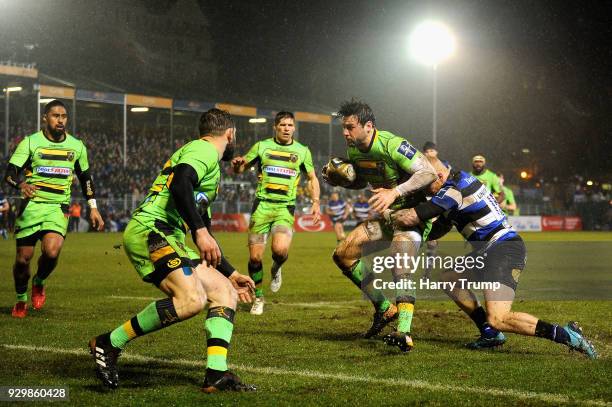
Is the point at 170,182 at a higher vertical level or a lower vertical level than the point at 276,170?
Result: lower

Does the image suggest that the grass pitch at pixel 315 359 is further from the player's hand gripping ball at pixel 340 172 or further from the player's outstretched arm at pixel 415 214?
the player's hand gripping ball at pixel 340 172

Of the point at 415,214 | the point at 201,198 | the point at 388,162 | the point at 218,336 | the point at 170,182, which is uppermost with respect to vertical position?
the point at 388,162

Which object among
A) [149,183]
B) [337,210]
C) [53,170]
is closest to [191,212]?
[53,170]

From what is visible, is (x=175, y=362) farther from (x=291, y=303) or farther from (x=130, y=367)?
(x=291, y=303)

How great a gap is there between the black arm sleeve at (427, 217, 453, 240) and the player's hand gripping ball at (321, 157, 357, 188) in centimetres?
96

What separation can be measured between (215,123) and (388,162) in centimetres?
256

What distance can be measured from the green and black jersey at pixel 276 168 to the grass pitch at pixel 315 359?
1.61 metres

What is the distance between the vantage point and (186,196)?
6.23 m

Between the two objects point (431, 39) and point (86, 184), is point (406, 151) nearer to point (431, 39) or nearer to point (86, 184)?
point (86, 184)

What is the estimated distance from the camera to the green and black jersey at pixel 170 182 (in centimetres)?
650

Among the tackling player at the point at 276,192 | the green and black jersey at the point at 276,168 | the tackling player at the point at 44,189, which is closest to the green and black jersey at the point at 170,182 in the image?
the tackling player at the point at 44,189

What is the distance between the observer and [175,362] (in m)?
7.63

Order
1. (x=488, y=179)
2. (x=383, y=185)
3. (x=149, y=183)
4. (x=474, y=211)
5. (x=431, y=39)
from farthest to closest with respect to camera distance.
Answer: (x=149, y=183), (x=431, y=39), (x=488, y=179), (x=383, y=185), (x=474, y=211)

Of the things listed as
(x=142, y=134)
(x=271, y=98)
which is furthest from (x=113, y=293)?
(x=271, y=98)
